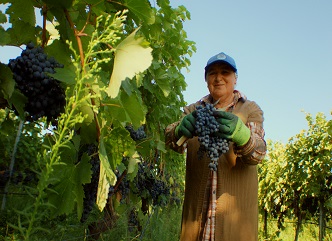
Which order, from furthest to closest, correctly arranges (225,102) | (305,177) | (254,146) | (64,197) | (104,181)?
(305,177) < (225,102) < (254,146) < (64,197) < (104,181)

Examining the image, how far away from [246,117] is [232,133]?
0.47 m

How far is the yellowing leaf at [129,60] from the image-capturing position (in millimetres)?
1139

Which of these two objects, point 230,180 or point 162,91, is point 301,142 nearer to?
point 162,91

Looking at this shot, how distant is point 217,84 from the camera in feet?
8.28

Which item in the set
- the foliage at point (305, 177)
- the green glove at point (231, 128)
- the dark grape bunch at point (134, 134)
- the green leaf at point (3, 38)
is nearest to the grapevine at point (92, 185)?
the dark grape bunch at point (134, 134)

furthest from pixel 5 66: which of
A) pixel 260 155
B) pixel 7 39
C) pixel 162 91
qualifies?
pixel 162 91

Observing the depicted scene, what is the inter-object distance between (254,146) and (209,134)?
0.95 feet

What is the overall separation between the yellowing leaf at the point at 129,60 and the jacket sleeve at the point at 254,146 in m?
1.11

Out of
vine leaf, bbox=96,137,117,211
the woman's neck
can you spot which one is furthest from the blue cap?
vine leaf, bbox=96,137,117,211

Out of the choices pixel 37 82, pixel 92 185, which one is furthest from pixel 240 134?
pixel 37 82

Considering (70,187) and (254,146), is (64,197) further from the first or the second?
(254,146)

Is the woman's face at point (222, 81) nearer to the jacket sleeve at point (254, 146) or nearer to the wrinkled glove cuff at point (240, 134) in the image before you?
the jacket sleeve at point (254, 146)

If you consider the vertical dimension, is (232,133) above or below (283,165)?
below

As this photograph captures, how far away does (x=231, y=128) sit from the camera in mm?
1982
